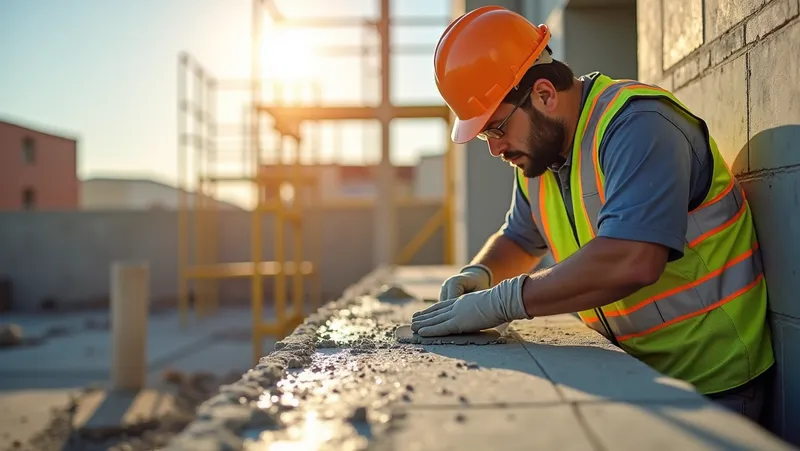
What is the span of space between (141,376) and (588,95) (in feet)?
19.8

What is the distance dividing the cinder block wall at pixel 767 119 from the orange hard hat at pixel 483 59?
0.61 meters

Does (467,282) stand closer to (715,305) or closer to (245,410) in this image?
(715,305)

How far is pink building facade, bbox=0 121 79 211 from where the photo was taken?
16061mm

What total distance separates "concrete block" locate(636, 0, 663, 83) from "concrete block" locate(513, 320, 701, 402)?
136 centimetres

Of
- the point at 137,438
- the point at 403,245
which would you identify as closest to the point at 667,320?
the point at 137,438

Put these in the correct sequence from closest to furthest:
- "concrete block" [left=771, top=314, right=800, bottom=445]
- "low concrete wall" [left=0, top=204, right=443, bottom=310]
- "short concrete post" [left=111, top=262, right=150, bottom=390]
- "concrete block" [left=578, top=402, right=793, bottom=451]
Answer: "concrete block" [left=578, top=402, right=793, bottom=451], "concrete block" [left=771, top=314, right=800, bottom=445], "short concrete post" [left=111, top=262, right=150, bottom=390], "low concrete wall" [left=0, top=204, right=443, bottom=310]

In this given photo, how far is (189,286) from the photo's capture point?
48.0 ft

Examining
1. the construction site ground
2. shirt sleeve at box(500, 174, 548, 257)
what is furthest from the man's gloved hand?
the construction site ground

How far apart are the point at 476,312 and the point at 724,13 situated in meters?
1.35

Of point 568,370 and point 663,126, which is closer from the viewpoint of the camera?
point 568,370

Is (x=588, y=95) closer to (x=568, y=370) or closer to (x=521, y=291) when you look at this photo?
(x=521, y=291)

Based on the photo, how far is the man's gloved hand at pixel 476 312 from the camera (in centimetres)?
205

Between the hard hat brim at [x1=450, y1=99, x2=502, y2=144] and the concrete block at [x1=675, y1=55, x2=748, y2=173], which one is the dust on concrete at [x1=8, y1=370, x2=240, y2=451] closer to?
the hard hat brim at [x1=450, y1=99, x2=502, y2=144]

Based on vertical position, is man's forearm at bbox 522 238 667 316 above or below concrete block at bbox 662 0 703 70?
below
